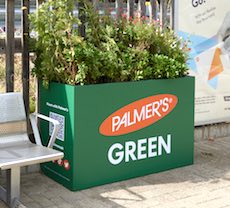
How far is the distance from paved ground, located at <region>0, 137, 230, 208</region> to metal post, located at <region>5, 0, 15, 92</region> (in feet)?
2.97

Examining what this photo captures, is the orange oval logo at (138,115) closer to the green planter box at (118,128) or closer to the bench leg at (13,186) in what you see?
the green planter box at (118,128)

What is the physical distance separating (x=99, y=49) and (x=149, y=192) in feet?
4.33

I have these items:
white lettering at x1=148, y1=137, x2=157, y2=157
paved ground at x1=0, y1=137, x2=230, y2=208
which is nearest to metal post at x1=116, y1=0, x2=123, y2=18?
white lettering at x1=148, y1=137, x2=157, y2=157

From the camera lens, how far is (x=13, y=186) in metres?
4.12

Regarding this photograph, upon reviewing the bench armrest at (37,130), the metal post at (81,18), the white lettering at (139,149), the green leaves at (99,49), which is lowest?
the white lettering at (139,149)

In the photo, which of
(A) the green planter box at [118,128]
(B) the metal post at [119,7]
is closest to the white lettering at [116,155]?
(A) the green planter box at [118,128]

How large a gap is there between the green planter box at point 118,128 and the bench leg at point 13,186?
554 millimetres

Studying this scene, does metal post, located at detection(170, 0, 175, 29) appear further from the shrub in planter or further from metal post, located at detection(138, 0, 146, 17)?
the shrub in planter

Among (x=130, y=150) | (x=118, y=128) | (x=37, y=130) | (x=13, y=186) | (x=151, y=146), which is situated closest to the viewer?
(x=13, y=186)

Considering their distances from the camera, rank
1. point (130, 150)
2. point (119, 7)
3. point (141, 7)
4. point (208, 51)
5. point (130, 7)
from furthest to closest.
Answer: point (208, 51), point (141, 7), point (130, 7), point (119, 7), point (130, 150)

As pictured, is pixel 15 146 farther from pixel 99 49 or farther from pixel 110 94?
pixel 99 49

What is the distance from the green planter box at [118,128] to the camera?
4508 mm

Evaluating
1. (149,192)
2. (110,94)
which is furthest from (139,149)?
(110,94)

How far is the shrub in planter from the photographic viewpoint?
4.52m
